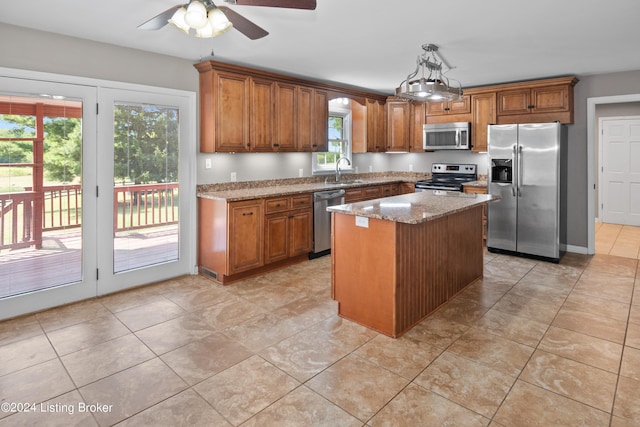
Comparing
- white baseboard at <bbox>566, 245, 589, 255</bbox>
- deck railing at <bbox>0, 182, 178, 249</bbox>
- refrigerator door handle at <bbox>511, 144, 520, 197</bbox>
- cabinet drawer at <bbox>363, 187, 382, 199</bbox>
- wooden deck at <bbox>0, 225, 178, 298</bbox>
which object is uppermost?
refrigerator door handle at <bbox>511, 144, 520, 197</bbox>

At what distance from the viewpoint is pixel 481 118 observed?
584cm

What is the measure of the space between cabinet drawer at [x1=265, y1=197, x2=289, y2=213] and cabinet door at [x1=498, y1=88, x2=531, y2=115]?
3.37m

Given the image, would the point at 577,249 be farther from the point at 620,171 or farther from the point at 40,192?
the point at 40,192

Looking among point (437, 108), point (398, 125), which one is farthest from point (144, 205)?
point (437, 108)

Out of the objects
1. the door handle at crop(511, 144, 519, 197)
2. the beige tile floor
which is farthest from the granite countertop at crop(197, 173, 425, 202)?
the door handle at crop(511, 144, 519, 197)

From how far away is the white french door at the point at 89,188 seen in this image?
3.26 m

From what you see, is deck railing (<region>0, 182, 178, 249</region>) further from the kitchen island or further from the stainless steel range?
the stainless steel range

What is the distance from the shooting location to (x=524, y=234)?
516cm

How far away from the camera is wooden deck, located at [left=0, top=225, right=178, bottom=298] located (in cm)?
330

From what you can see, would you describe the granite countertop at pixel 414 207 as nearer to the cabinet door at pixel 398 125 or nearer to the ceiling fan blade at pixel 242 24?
the ceiling fan blade at pixel 242 24

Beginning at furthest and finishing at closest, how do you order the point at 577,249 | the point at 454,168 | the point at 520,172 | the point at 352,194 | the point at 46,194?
the point at 454,168 < the point at 352,194 < the point at 577,249 < the point at 520,172 < the point at 46,194

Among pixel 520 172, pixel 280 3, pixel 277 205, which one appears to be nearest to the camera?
pixel 280 3

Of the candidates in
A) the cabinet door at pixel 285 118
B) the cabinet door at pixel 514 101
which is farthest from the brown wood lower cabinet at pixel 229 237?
the cabinet door at pixel 514 101

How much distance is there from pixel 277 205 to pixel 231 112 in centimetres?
114
